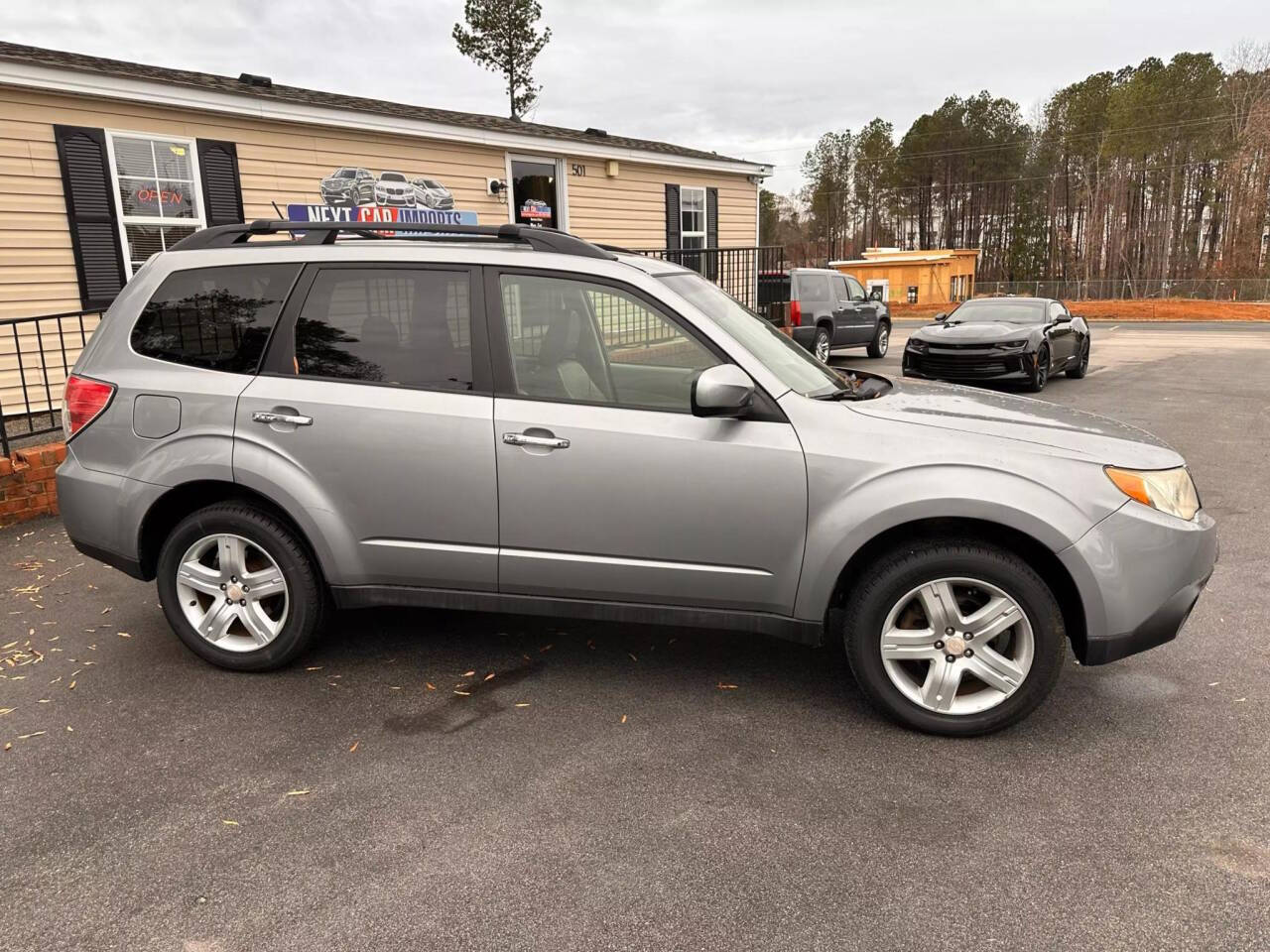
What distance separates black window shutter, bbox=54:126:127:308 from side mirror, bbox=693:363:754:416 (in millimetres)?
8603

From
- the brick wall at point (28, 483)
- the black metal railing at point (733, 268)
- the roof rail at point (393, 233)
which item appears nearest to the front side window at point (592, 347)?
the roof rail at point (393, 233)

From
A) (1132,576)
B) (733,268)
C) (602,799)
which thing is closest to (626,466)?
(602,799)

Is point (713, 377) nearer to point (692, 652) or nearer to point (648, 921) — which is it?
point (692, 652)

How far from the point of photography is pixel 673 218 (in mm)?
15633

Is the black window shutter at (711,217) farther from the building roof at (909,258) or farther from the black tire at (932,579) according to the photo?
the building roof at (909,258)

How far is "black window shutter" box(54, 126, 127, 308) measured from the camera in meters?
8.80

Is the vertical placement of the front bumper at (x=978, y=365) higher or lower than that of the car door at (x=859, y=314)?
lower

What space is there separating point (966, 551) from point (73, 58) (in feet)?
35.4

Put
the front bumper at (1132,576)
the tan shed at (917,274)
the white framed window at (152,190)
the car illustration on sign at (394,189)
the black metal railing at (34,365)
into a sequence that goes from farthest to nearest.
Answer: the tan shed at (917,274)
the car illustration on sign at (394,189)
the white framed window at (152,190)
the black metal railing at (34,365)
the front bumper at (1132,576)

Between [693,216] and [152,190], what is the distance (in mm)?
9476

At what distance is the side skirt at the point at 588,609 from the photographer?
3289mm

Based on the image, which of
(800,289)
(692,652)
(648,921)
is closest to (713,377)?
(692,652)

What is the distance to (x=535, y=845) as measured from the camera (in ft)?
8.48

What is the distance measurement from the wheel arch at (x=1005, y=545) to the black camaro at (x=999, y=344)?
10.2 m
